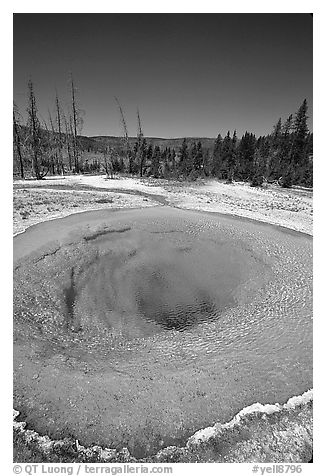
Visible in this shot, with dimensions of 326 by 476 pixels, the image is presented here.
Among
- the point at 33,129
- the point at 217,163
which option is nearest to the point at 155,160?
the point at 217,163

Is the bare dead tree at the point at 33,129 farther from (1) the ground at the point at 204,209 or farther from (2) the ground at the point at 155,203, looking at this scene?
(2) the ground at the point at 155,203

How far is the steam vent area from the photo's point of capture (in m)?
4.36

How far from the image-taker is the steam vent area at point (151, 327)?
4355 mm

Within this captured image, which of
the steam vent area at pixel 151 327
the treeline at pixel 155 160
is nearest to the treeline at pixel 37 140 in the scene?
the treeline at pixel 155 160

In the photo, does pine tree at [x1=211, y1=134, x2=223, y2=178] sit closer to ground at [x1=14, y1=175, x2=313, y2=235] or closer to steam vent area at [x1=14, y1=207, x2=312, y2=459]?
ground at [x1=14, y1=175, x2=313, y2=235]

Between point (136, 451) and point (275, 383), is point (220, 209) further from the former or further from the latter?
point (136, 451)

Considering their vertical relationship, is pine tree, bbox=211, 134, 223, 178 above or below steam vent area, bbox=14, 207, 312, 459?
above

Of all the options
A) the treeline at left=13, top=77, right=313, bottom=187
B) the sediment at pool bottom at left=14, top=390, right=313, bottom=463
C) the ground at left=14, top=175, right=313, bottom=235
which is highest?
the treeline at left=13, top=77, right=313, bottom=187

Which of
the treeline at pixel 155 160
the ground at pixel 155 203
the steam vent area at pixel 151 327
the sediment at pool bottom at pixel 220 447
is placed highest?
the treeline at pixel 155 160

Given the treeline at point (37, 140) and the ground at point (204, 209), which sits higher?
the treeline at point (37, 140)

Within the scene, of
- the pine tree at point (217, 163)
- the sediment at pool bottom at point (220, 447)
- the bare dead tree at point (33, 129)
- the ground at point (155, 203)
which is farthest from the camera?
the pine tree at point (217, 163)

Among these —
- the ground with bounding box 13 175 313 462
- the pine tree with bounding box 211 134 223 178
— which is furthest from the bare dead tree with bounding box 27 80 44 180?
the pine tree with bounding box 211 134 223 178

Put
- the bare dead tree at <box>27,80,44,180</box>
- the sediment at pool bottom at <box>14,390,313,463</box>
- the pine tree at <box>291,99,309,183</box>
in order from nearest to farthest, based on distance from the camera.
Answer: the sediment at pool bottom at <box>14,390,313,463</box>
the bare dead tree at <box>27,80,44,180</box>
the pine tree at <box>291,99,309,183</box>

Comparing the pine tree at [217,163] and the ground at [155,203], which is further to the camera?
the pine tree at [217,163]
